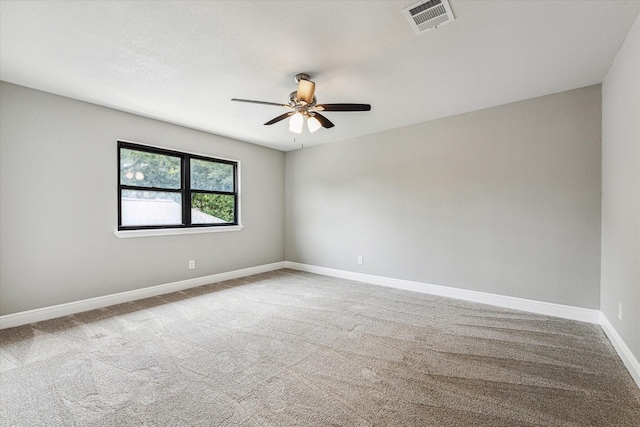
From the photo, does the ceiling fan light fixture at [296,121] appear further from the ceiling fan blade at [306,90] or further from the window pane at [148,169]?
the window pane at [148,169]

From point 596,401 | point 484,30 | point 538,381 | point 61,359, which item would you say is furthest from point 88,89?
point 596,401

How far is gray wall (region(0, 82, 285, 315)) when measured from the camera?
2.85 meters

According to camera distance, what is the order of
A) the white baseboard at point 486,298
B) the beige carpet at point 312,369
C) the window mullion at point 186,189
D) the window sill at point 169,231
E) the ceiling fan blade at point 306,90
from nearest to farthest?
the beige carpet at point 312,369, the ceiling fan blade at point 306,90, the white baseboard at point 486,298, the window sill at point 169,231, the window mullion at point 186,189

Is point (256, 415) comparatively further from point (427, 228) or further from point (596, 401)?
point (427, 228)

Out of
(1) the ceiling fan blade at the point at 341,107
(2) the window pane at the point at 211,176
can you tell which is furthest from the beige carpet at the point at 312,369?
(1) the ceiling fan blade at the point at 341,107

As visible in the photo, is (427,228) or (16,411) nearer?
(16,411)

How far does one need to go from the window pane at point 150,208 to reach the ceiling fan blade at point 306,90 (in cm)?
273

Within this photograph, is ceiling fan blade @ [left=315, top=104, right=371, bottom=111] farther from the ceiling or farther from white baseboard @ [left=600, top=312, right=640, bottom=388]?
white baseboard @ [left=600, top=312, right=640, bottom=388]

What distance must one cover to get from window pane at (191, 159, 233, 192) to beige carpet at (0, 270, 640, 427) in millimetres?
2070

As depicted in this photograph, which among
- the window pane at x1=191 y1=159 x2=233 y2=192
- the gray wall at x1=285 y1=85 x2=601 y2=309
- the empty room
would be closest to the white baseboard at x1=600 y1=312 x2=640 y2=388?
the empty room

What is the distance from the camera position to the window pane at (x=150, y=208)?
374cm

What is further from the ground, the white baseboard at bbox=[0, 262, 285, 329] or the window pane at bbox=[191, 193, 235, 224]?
the window pane at bbox=[191, 193, 235, 224]

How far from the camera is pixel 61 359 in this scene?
7.25 ft

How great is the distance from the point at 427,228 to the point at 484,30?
8.40 feet
